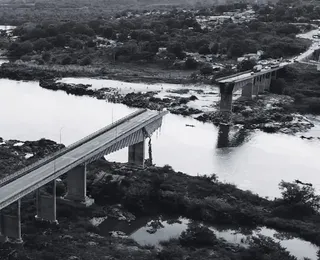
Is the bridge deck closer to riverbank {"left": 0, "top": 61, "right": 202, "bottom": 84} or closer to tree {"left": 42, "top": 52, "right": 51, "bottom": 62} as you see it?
riverbank {"left": 0, "top": 61, "right": 202, "bottom": 84}

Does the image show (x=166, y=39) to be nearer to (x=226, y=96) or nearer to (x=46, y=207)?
(x=226, y=96)

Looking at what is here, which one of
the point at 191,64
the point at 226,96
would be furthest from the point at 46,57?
the point at 226,96

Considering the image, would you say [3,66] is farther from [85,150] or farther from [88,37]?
[85,150]

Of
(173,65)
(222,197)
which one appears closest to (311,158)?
(222,197)

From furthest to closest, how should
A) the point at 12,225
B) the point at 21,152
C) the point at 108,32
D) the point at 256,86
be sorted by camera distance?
the point at 108,32
the point at 256,86
the point at 21,152
the point at 12,225

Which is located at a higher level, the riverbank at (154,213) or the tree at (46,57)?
the riverbank at (154,213)

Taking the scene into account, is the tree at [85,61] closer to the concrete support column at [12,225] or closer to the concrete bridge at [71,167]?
the concrete bridge at [71,167]

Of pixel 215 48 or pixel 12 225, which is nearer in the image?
pixel 12 225

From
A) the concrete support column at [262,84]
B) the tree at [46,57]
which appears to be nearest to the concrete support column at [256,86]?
the concrete support column at [262,84]
